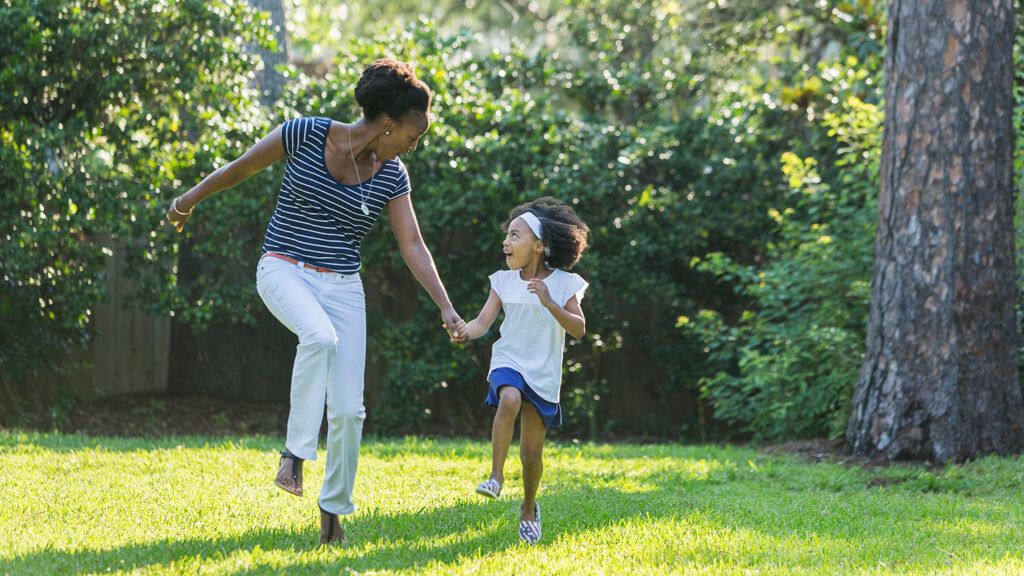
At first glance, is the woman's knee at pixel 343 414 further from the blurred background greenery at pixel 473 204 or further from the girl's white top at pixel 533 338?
the blurred background greenery at pixel 473 204

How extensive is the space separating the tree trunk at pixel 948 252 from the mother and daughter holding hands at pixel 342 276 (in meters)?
4.03

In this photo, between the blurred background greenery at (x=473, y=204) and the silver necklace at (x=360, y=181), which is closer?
the silver necklace at (x=360, y=181)

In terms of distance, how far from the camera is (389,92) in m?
5.03

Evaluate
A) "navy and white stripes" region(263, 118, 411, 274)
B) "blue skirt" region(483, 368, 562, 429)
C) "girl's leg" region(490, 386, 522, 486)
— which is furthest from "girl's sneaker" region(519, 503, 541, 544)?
"navy and white stripes" region(263, 118, 411, 274)

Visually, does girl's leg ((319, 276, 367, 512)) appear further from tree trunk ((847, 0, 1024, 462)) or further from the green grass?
tree trunk ((847, 0, 1024, 462))

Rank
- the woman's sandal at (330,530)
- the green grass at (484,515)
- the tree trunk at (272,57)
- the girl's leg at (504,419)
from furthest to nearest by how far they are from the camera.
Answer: the tree trunk at (272,57)
the girl's leg at (504,419)
the woman's sandal at (330,530)
the green grass at (484,515)

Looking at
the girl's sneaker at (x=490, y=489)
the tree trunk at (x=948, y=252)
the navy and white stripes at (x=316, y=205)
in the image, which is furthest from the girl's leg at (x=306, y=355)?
the tree trunk at (x=948, y=252)

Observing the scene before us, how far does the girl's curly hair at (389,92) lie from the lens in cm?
503

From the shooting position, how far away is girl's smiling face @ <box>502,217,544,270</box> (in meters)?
5.50

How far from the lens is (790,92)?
12344mm

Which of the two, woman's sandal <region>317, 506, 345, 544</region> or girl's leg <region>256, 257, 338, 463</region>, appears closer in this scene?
girl's leg <region>256, 257, 338, 463</region>

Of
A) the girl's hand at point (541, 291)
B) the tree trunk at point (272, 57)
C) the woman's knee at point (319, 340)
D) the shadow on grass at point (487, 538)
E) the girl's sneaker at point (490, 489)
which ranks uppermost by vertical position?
the tree trunk at point (272, 57)

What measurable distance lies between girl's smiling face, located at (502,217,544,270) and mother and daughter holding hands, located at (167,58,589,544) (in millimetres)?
159

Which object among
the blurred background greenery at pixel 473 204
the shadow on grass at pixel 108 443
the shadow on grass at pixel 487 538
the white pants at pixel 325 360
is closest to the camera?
the shadow on grass at pixel 487 538
